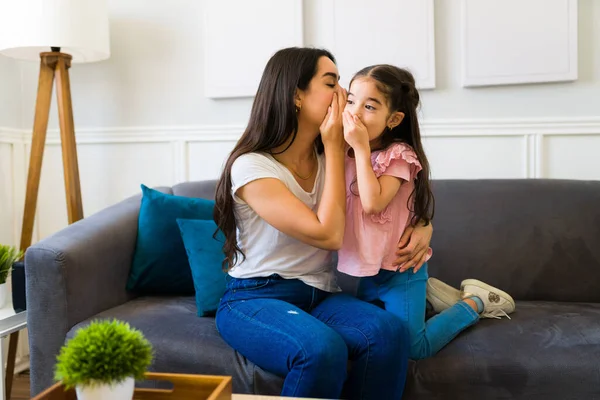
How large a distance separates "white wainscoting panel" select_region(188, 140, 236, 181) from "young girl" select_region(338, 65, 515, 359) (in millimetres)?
1006

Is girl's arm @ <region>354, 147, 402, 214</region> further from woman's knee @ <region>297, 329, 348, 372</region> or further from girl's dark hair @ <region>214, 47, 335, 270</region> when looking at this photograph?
woman's knee @ <region>297, 329, 348, 372</region>

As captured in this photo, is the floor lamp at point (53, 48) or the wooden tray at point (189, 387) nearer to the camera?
the wooden tray at point (189, 387)

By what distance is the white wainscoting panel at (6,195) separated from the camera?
8.77ft

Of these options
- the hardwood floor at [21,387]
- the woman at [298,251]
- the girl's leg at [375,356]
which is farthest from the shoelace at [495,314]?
the hardwood floor at [21,387]

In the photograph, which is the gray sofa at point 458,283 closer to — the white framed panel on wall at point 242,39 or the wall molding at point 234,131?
the wall molding at point 234,131

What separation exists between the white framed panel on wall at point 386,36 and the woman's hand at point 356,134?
3.06ft

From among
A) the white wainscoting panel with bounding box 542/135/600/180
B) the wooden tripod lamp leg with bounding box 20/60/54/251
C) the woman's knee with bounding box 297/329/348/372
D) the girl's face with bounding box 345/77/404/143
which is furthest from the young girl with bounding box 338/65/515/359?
the wooden tripod lamp leg with bounding box 20/60/54/251

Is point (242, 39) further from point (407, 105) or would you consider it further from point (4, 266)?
point (4, 266)

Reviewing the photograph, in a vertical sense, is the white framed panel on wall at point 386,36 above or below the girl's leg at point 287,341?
above

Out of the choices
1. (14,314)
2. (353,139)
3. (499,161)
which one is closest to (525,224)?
(499,161)

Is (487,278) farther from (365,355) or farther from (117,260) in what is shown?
(117,260)

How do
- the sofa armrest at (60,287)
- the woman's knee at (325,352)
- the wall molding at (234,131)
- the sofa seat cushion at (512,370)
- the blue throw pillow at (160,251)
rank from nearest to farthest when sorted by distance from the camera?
the woman's knee at (325,352) → the sofa seat cushion at (512,370) → the sofa armrest at (60,287) → the blue throw pillow at (160,251) → the wall molding at (234,131)

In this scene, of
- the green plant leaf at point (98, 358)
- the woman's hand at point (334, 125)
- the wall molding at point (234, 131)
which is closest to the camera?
the green plant leaf at point (98, 358)

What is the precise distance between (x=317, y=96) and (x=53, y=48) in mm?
1296
